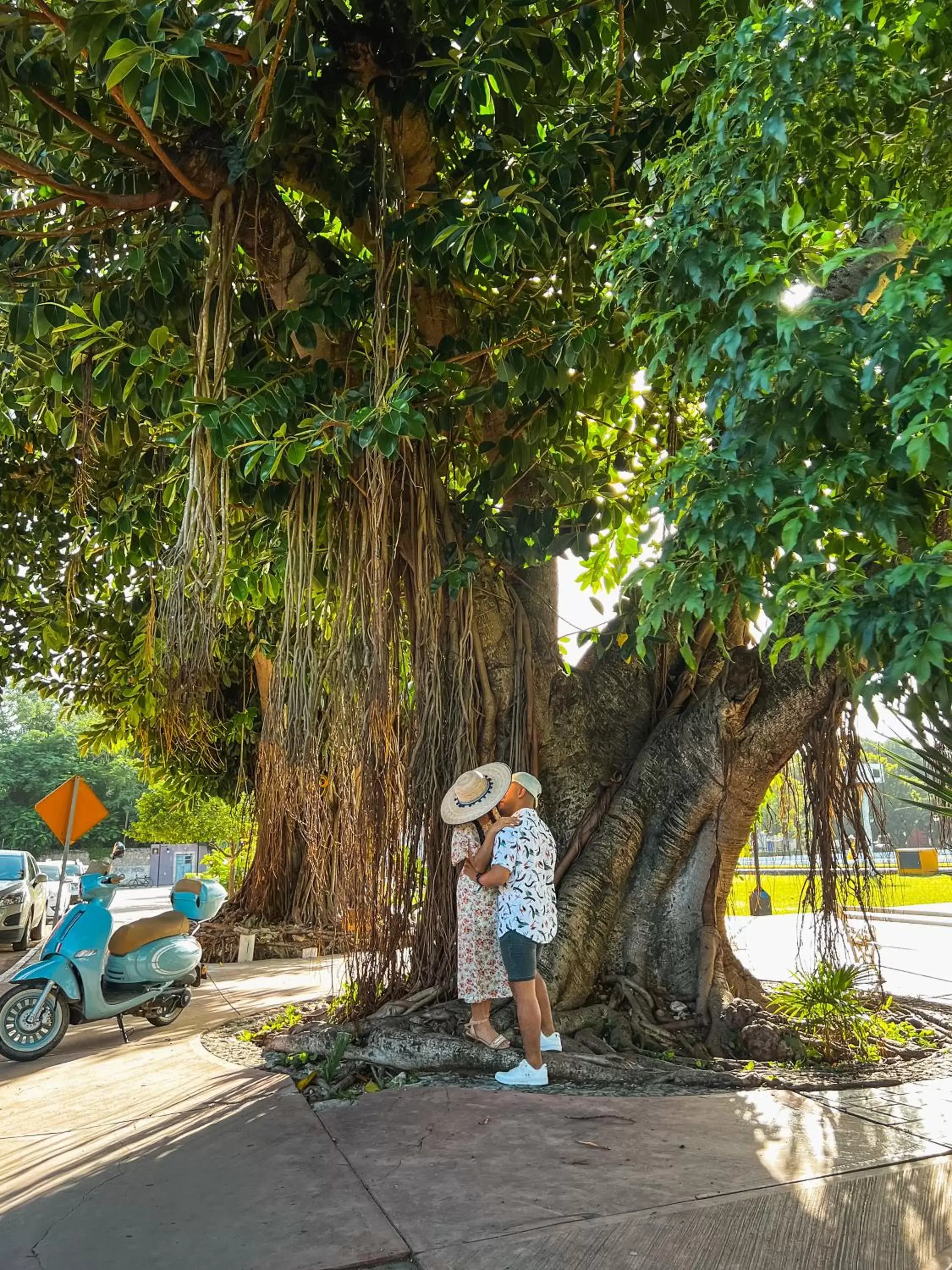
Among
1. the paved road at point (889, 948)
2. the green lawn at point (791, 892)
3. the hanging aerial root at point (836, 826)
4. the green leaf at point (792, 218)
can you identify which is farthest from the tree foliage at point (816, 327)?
the green lawn at point (791, 892)

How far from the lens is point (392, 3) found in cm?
502

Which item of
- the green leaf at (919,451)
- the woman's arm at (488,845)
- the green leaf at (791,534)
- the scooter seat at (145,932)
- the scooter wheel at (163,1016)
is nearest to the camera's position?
the green leaf at (919,451)

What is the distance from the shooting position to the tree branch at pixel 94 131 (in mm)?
4617

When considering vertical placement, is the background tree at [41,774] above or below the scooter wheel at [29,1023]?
above

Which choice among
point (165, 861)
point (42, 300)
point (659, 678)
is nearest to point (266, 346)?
point (42, 300)

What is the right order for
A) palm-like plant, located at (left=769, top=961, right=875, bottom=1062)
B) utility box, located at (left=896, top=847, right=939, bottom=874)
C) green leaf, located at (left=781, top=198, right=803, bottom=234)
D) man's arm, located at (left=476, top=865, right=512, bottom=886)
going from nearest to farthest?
green leaf, located at (left=781, top=198, right=803, bottom=234), man's arm, located at (left=476, top=865, right=512, bottom=886), palm-like plant, located at (left=769, top=961, right=875, bottom=1062), utility box, located at (left=896, top=847, right=939, bottom=874)

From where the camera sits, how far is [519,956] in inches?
191

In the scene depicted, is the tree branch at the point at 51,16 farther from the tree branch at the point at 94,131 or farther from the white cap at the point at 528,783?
the white cap at the point at 528,783

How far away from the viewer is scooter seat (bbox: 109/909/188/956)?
261 inches

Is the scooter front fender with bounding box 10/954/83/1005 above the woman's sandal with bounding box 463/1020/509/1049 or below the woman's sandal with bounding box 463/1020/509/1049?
above

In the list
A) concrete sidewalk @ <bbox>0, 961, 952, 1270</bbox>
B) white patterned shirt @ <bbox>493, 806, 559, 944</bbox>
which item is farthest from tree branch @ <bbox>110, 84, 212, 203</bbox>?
concrete sidewalk @ <bbox>0, 961, 952, 1270</bbox>

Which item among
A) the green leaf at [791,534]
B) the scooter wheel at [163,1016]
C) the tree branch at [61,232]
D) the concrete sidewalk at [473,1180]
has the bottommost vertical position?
the concrete sidewalk at [473,1180]

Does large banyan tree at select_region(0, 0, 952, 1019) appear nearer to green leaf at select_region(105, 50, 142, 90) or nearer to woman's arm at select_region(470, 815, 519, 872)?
green leaf at select_region(105, 50, 142, 90)

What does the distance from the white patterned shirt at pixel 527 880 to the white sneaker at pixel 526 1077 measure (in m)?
0.58
